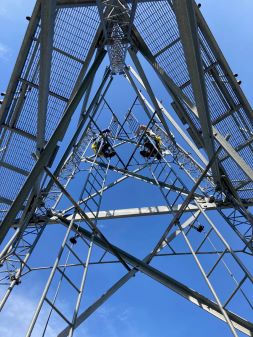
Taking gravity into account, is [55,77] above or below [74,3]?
above

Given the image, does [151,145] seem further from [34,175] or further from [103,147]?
[34,175]

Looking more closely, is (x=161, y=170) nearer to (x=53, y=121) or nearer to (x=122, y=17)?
(x=53, y=121)

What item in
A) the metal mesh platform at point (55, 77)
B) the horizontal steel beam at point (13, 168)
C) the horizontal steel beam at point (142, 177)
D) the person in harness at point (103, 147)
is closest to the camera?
the metal mesh platform at point (55, 77)

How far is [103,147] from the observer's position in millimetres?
17812

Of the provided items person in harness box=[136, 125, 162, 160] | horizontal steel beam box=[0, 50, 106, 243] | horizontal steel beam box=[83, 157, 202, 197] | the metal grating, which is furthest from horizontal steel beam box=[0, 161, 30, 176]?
the metal grating

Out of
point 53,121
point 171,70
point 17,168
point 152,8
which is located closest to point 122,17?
point 152,8

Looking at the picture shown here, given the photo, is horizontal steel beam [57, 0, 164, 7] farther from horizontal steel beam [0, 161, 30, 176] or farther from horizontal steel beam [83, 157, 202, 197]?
horizontal steel beam [83, 157, 202, 197]

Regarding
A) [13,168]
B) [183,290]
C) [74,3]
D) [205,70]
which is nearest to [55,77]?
[74,3]

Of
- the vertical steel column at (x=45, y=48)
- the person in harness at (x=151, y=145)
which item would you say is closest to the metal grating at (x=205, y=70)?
the person in harness at (x=151, y=145)

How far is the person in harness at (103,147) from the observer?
1756 centimetres

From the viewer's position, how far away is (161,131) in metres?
18.0

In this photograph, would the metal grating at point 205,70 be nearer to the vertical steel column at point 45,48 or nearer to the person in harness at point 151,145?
the person in harness at point 151,145

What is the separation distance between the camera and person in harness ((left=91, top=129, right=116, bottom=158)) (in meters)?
17.6

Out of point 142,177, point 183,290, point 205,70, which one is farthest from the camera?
point 142,177
